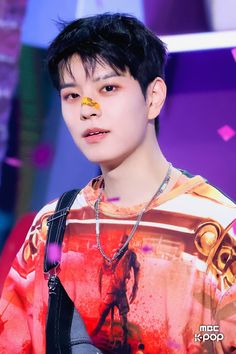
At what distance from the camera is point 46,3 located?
192cm

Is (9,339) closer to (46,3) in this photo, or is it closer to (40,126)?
(40,126)

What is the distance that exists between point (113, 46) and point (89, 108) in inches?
5.5

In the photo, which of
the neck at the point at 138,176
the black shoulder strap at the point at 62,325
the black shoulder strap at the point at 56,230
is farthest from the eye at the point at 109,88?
the black shoulder strap at the point at 62,325

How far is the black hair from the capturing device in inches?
48.8

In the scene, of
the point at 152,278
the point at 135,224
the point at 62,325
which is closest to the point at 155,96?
the point at 135,224

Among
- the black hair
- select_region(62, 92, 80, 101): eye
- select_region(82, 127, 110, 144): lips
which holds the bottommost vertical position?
select_region(82, 127, 110, 144): lips

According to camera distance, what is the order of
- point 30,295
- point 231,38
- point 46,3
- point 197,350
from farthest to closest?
point 46,3
point 231,38
point 30,295
point 197,350

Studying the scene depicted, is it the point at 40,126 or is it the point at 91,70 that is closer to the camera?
the point at 91,70

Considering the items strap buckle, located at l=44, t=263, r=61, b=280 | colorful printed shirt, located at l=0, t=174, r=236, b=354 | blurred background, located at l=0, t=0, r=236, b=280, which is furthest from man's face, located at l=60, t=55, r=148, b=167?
blurred background, located at l=0, t=0, r=236, b=280

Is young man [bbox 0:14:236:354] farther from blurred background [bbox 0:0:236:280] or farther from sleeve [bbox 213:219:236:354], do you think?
blurred background [bbox 0:0:236:280]

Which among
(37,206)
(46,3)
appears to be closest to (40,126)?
(37,206)

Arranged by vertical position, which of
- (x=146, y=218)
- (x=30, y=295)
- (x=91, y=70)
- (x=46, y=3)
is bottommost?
(x=30, y=295)

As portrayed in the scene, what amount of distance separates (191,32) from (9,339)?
3.10 ft

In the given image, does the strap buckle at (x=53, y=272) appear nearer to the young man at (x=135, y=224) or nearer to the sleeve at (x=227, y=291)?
the young man at (x=135, y=224)
